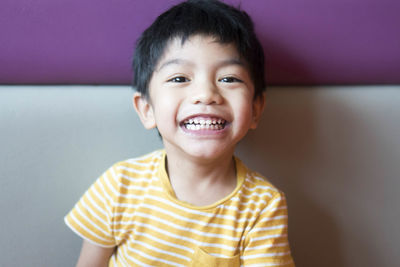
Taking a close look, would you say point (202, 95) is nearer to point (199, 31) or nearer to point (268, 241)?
point (199, 31)

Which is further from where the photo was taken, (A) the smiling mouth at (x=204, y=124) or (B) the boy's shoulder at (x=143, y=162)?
(B) the boy's shoulder at (x=143, y=162)

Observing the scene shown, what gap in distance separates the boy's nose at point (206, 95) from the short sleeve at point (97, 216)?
248 millimetres

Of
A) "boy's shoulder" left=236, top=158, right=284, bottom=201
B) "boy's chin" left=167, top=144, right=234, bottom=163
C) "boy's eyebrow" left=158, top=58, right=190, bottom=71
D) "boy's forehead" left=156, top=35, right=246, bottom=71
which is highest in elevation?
"boy's forehead" left=156, top=35, right=246, bottom=71

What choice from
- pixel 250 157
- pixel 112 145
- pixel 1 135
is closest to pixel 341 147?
pixel 250 157

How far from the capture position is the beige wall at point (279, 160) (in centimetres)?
77

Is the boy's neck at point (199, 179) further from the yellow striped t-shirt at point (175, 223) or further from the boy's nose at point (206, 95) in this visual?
the boy's nose at point (206, 95)

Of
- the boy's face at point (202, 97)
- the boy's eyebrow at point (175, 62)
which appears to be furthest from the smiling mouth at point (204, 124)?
the boy's eyebrow at point (175, 62)

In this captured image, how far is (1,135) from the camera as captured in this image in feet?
2.48

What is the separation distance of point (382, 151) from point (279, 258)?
37 centimetres

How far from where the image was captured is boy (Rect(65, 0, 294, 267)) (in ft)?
→ 2.06

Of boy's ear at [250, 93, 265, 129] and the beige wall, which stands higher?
boy's ear at [250, 93, 265, 129]

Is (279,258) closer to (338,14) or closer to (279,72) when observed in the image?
(279,72)

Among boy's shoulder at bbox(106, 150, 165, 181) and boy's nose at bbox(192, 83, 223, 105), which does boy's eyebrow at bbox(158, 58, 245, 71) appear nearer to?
boy's nose at bbox(192, 83, 223, 105)

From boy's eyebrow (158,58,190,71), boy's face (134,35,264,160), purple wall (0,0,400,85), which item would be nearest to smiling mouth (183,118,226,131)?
boy's face (134,35,264,160)
